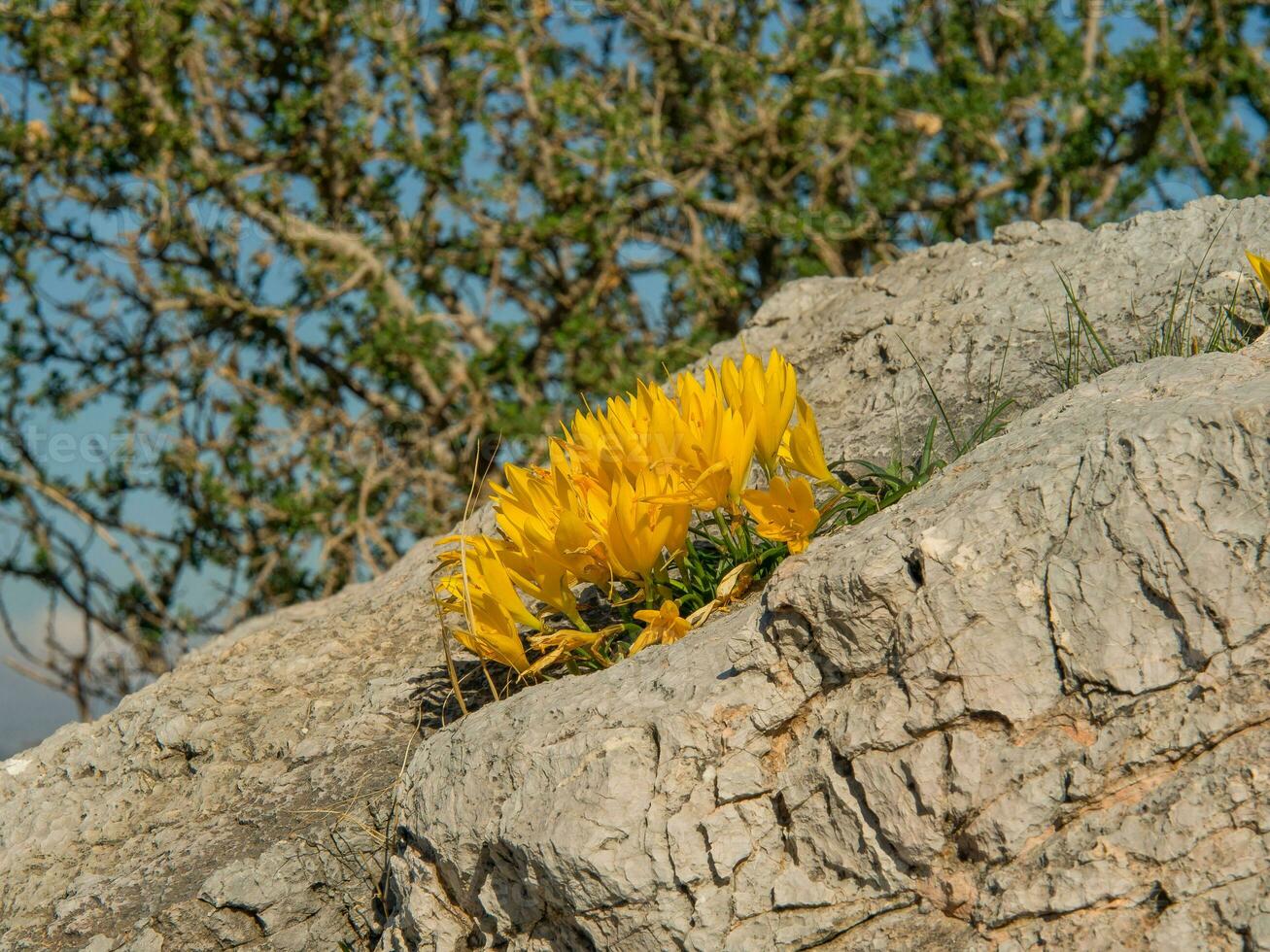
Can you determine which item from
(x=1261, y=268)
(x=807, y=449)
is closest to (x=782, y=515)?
(x=807, y=449)

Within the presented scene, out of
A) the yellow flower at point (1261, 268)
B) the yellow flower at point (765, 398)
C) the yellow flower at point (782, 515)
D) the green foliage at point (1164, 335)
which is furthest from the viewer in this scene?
the green foliage at point (1164, 335)

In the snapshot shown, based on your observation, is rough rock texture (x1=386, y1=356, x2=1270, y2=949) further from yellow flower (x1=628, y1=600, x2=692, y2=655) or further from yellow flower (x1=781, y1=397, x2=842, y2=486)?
yellow flower (x1=781, y1=397, x2=842, y2=486)

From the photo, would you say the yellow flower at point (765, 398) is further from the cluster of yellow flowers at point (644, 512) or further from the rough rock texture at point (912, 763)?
the rough rock texture at point (912, 763)

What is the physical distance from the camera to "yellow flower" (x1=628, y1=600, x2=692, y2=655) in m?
2.74

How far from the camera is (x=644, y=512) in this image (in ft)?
8.86

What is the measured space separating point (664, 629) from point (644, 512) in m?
0.25

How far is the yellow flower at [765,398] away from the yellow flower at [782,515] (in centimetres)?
15

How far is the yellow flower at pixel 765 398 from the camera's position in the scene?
278cm

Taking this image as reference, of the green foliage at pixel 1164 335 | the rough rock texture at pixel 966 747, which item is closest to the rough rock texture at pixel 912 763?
the rough rock texture at pixel 966 747

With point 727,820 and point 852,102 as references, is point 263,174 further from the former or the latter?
point 727,820

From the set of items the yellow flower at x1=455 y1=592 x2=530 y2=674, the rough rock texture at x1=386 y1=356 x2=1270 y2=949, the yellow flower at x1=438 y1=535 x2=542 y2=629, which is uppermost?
the yellow flower at x1=438 y1=535 x2=542 y2=629

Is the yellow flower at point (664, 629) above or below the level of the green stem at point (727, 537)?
below

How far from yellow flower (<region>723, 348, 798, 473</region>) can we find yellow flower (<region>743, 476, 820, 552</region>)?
15 cm

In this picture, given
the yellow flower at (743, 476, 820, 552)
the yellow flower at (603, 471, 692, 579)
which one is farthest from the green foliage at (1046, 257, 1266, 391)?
the yellow flower at (603, 471, 692, 579)
